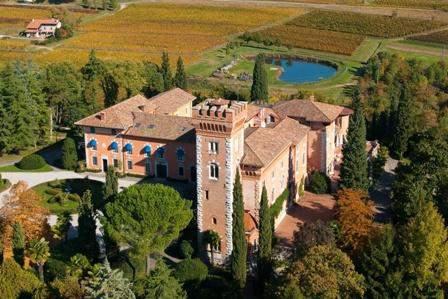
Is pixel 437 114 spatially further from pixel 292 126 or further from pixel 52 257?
pixel 52 257

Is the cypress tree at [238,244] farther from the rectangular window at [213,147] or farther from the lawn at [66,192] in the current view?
the lawn at [66,192]

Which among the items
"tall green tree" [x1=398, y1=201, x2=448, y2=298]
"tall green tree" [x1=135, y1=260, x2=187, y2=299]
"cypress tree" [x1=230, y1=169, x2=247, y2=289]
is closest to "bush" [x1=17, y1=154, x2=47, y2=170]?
"cypress tree" [x1=230, y1=169, x2=247, y2=289]

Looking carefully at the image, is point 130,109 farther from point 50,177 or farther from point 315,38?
point 315,38

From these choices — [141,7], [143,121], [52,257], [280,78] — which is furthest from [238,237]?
[141,7]

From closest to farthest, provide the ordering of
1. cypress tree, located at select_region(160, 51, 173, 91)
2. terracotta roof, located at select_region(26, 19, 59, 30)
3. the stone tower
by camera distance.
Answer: the stone tower
cypress tree, located at select_region(160, 51, 173, 91)
terracotta roof, located at select_region(26, 19, 59, 30)

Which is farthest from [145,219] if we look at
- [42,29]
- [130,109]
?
[42,29]

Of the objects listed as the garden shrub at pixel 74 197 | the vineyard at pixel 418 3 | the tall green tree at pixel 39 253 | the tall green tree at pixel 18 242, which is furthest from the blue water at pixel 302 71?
the tall green tree at pixel 39 253

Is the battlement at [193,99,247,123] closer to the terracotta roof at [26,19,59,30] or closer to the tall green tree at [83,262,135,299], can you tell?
the tall green tree at [83,262,135,299]
